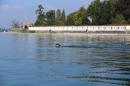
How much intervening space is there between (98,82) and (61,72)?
2.91m

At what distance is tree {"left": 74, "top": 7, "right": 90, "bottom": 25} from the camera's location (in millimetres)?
93125

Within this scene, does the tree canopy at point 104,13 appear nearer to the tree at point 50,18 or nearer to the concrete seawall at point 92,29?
the concrete seawall at point 92,29

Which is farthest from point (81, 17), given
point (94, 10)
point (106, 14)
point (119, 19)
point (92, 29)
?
point (119, 19)

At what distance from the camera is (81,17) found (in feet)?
306

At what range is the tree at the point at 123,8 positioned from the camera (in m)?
87.3

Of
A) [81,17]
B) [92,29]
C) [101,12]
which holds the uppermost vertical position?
[101,12]

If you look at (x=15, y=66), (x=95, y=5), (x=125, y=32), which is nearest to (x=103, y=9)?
(x=95, y=5)

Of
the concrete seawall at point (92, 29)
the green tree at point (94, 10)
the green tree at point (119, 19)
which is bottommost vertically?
the concrete seawall at point (92, 29)

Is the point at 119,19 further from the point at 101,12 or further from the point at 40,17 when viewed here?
the point at 40,17

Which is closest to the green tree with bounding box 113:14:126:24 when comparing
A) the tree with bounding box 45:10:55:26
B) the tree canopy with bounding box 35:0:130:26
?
the tree canopy with bounding box 35:0:130:26

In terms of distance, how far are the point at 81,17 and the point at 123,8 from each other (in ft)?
42.3

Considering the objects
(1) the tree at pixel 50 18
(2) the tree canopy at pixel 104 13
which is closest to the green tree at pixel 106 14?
(2) the tree canopy at pixel 104 13

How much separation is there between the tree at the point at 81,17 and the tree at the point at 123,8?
392 inches

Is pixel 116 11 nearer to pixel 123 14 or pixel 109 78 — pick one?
pixel 123 14
